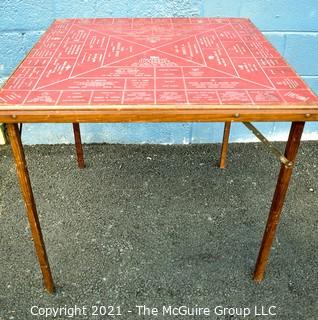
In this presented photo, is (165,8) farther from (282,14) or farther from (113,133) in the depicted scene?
(113,133)

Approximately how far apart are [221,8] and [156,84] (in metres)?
1.21

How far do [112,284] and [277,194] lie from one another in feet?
2.75

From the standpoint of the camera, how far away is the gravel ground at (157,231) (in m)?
1.72

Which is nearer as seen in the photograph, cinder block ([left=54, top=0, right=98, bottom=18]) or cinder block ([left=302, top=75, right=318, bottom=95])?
cinder block ([left=54, top=0, right=98, bottom=18])

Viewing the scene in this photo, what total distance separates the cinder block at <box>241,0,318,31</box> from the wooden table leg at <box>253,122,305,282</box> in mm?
1264

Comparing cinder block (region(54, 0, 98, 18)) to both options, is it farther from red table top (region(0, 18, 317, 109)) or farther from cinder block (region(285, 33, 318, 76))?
cinder block (region(285, 33, 318, 76))

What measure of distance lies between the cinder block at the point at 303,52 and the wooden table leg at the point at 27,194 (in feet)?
5.94

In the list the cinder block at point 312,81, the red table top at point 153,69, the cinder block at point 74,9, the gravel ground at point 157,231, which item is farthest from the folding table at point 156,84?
the cinder block at point 312,81

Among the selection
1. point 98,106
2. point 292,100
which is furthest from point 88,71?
point 292,100

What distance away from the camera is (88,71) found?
56.7 inches

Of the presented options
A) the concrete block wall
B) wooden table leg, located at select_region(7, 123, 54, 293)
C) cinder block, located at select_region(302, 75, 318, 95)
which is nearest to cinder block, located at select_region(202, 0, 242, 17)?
the concrete block wall

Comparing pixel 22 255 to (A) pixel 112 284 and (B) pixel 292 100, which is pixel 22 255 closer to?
(A) pixel 112 284

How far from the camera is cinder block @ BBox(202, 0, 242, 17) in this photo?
7.50ft

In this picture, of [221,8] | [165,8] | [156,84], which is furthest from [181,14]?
[156,84]
